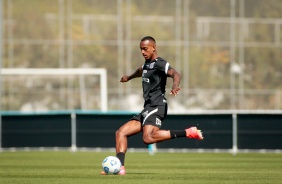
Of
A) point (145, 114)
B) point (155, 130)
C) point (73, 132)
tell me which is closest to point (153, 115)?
point (145, 114)

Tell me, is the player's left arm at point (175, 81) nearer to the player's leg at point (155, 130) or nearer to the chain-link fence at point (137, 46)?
the player's leg at point (155, 130)

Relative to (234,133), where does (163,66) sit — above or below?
above

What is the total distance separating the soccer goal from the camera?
4591 centimetres

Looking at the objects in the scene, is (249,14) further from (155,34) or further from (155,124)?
(155,124)

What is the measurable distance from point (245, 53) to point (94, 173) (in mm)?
34892

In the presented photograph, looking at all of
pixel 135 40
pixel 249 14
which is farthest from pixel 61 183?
pixel 249 14

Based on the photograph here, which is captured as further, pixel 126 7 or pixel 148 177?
pixel 126 7

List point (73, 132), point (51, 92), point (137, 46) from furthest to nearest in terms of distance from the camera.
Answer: point (51, 92), point (137, 46), point (73, 132)

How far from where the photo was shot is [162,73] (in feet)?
46.2

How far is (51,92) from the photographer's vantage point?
4700cm

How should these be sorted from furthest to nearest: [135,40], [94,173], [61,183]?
[135,40] → [94,173] → [61,183]

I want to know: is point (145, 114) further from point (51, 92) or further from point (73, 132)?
point (51, 92)

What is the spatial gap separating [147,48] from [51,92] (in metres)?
33.3

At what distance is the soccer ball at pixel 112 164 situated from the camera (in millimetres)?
13828
